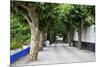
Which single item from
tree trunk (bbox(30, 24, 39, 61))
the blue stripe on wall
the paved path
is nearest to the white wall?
the paved path

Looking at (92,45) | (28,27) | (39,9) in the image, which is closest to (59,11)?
(39,9)

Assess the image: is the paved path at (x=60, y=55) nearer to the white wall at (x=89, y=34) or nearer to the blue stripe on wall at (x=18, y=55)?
the blue stripe on wall at (x=18, y=55)

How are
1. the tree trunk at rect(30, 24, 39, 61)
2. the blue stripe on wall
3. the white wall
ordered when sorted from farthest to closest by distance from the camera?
1. the white wall
2. the tree trunk at rect(30, 24, 39, 61)
3. the blue stripe on wall

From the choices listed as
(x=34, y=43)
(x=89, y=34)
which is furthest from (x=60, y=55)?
(x=89, y=34)

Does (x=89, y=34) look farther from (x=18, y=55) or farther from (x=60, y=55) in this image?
(x=18, y=55)

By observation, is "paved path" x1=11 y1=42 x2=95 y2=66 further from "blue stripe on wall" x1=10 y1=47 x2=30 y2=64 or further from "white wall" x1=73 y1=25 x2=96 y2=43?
"white wall" x1=73 y1=25 x2=96 y2=43

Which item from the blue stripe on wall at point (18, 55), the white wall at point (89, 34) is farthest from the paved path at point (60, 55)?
the white wall at point (89, 34)

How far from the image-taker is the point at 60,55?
3.17 metres

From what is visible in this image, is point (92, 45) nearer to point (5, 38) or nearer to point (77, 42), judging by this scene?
point (77, 42)

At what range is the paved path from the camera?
305 cm

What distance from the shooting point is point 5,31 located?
9.12 ft

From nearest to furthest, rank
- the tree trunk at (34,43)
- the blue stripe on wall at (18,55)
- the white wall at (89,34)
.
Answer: the blue stripe on wall at (18,55) → the tree trunk at (34,43) → the white wall at (89,34)

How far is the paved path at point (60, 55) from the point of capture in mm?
3053

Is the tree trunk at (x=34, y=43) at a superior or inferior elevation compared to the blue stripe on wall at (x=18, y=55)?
superior
